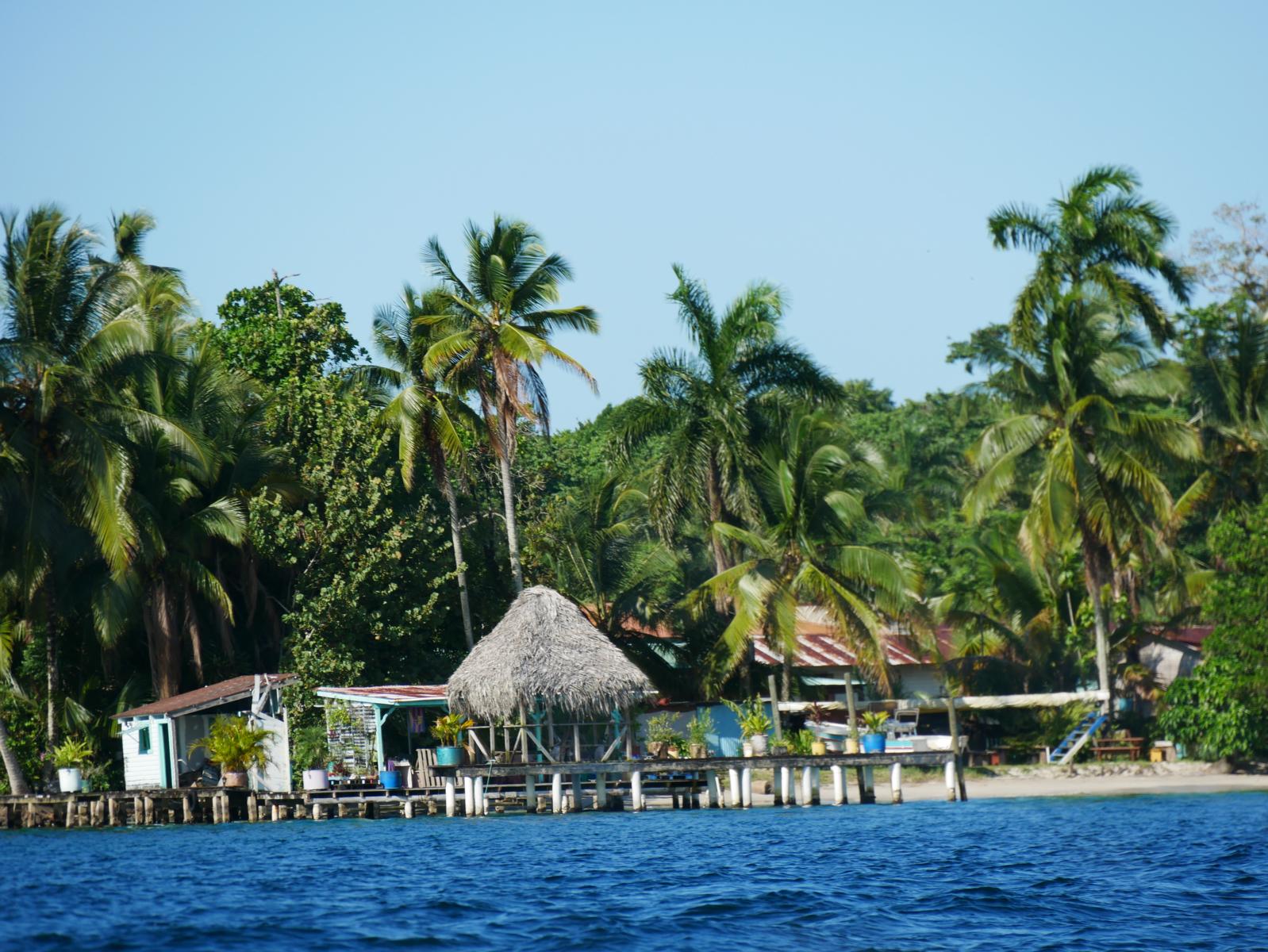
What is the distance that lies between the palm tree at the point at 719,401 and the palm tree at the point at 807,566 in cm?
103

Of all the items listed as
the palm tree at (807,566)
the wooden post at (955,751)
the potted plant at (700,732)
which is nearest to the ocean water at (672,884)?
the wooden post at (955,751)

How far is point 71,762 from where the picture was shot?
1421 inches

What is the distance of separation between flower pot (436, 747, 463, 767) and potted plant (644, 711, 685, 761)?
13.4ft

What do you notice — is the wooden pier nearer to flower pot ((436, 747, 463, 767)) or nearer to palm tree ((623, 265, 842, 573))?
flower pot ((436, 747, 463, 767))

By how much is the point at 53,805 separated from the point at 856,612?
58.5 feet

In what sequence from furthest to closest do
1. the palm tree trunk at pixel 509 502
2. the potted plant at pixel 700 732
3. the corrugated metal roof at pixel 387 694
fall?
1. the palm tree trunk at pixel 509 502
2. the potted plant at pixel 700 732
3. the corrugated metal roof at pixel 387 694

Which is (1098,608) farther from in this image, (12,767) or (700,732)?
(12,767)

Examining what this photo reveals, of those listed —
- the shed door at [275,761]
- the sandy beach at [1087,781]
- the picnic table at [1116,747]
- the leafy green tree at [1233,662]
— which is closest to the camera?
the shed door at [275,761]

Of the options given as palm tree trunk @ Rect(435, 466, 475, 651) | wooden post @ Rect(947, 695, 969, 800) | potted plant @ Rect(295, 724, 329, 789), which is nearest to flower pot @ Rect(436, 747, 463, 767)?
potted plant @ Rect(295, 724, 329, 789)

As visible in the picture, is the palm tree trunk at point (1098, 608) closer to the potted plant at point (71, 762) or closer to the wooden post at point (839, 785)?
the wooden post at point (839, 785)

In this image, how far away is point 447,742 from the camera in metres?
35.1

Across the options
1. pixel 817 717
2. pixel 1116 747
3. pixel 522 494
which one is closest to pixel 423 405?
pixel 522 494

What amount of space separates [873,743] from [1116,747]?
966cm

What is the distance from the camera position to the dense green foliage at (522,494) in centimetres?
3644
